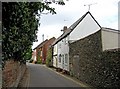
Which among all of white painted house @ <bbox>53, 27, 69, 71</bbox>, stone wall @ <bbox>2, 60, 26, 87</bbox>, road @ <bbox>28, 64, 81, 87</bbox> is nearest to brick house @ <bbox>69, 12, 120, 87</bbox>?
road @ <bbox>28, 64, 81, 87</bbox>

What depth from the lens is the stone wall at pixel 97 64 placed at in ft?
52.2

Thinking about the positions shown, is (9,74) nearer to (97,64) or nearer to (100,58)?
(100,58)

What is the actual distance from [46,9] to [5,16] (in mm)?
1415

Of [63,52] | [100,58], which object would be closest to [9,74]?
[100,58]

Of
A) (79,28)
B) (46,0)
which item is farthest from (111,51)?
(79,28)

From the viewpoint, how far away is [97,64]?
→ 19.4 metres

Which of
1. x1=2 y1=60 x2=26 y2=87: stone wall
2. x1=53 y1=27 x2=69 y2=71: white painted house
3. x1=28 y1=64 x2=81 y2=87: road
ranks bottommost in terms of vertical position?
x1=28 y1=64 x2=81 y2=87: road

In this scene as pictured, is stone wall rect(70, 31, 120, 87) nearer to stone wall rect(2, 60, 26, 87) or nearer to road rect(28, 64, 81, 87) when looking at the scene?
road rect(28, 64, 81, 87)

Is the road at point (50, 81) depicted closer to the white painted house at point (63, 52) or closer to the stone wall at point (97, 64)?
the stone wall at point (97, 64)

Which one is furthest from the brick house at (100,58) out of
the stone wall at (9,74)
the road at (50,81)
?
the stone wall at (9,74)

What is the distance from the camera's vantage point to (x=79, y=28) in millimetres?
40250

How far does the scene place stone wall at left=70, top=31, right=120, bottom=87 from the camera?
1591cm

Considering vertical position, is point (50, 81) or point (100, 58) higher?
point (100, 58)

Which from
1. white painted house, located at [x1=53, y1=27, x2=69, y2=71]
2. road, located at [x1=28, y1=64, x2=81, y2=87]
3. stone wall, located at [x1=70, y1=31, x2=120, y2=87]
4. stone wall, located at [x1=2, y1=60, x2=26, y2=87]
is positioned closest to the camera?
stone wall, located at [x1=2, y1=60, x2=26, y2=87]
